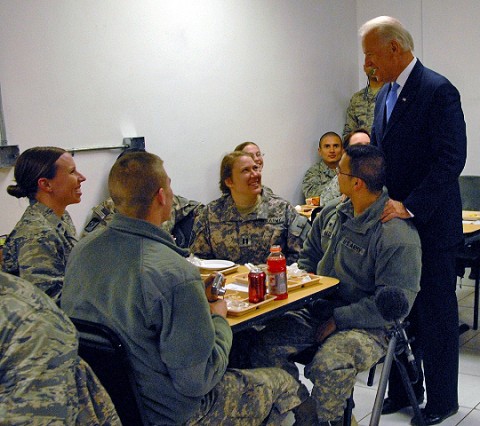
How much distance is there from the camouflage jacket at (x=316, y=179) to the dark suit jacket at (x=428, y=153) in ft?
10.2

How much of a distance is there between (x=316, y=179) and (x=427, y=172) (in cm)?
Answer: 335

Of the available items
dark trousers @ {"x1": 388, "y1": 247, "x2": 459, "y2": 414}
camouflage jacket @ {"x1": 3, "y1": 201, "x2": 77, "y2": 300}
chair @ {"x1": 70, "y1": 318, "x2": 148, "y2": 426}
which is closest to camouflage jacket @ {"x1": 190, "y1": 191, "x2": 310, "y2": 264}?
dark trousers @ {"x1": 388, "y1": 247, "x2": 459, "y2": 414}

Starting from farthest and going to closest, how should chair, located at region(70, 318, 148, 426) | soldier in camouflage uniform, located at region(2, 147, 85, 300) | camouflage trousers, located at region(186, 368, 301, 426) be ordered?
soldier in camouflage uniform, located at region(2, 147, 85, 300), camouflage trousers, located at region(186, 368, 301, 426), chair, located at region(70, 318, 148, 426)

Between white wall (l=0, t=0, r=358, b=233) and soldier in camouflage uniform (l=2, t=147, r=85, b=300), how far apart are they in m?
1.18

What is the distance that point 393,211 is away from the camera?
265 centimetres

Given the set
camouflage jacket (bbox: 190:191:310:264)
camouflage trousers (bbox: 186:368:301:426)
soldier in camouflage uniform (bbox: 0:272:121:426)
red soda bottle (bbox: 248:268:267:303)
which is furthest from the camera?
camouflage jacket (bbox: 190:191:310:264)

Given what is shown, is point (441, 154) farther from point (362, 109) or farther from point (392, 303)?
point (362, 109)

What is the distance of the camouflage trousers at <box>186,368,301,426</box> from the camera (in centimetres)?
203

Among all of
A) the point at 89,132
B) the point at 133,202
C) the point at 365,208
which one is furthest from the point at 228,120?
Result: the point at 133,202

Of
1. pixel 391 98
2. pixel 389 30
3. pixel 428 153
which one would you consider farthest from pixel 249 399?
pixel 389 30

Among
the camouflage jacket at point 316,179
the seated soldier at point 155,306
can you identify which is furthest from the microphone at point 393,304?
the camouflage jacket at point 316,179

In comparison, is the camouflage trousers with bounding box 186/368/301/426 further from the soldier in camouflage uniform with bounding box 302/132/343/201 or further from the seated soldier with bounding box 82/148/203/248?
the soldier in camouflage uniform with bounding box 302/132/343/201

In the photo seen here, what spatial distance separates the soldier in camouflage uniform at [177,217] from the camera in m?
4.30

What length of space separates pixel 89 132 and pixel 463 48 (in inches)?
152
